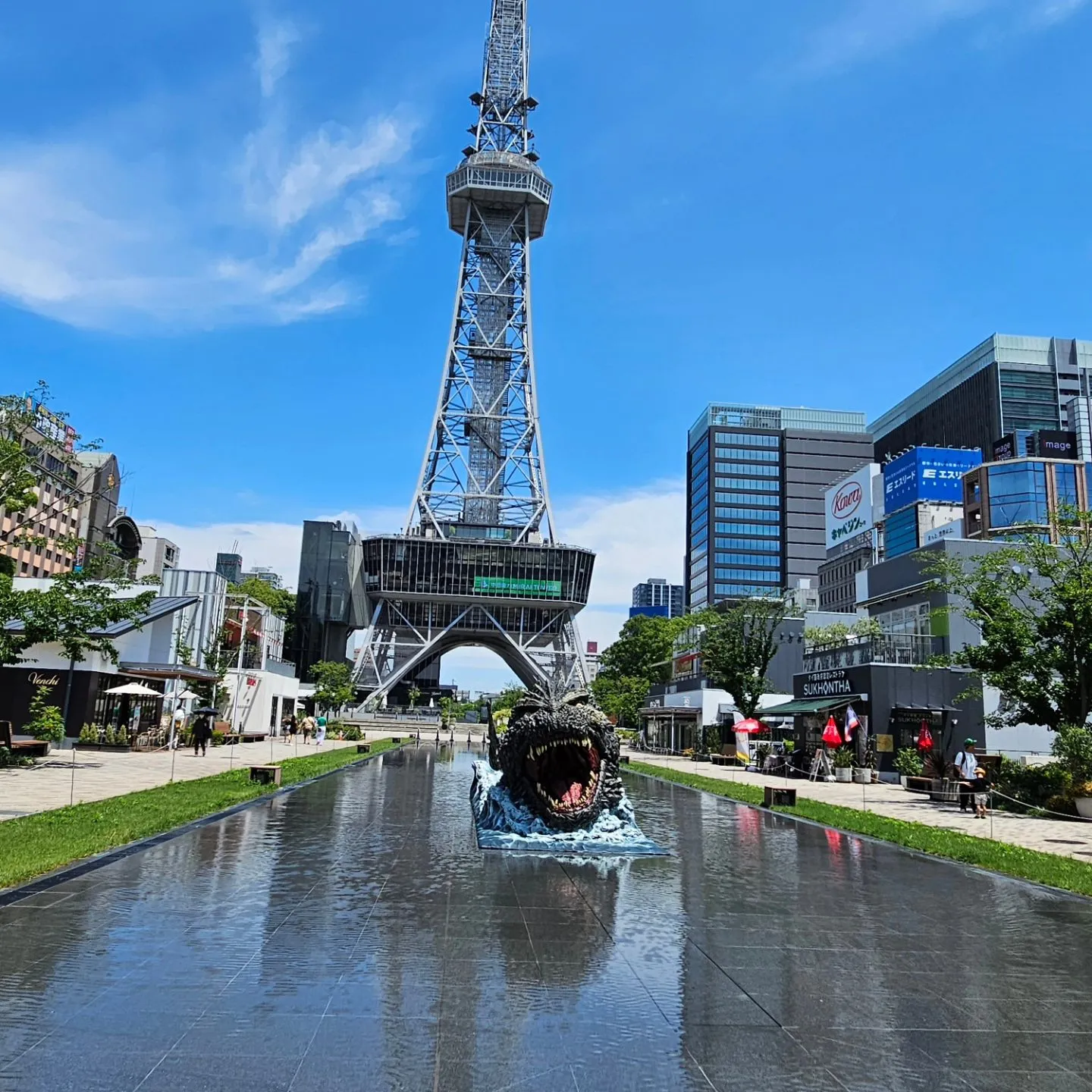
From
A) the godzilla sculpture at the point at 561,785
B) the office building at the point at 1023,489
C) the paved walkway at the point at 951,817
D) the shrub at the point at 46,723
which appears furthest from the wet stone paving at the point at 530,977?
the office building at the point at 1023,489

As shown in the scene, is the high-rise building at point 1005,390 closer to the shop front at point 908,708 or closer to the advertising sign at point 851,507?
the advertising sign at point 851,507

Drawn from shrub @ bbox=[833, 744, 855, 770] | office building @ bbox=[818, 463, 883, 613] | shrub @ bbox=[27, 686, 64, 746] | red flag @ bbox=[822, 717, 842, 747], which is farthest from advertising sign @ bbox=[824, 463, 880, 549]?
shrub @ bbox=[27, 686, 64, 746]

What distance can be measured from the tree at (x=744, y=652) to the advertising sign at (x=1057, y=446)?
72970 millimetres

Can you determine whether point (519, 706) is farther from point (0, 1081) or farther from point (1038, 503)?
point (1038, 503)

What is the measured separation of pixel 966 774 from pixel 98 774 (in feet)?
75.8

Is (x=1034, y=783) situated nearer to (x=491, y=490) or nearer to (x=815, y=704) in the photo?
(x=815, y=704)

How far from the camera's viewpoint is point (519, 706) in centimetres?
1354

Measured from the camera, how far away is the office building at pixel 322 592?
121 m

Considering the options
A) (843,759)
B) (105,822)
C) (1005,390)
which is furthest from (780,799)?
(1005,390)

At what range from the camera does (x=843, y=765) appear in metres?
31.9

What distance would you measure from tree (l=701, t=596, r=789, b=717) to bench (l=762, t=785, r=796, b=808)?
23.2 meters

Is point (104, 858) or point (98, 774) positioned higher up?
point (104, 858)

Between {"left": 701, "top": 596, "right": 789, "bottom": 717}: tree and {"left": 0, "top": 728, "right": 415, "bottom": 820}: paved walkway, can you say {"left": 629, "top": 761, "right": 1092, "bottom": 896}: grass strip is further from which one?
{"left": 701, "top": 596, "right": 789, "bottom": 717}: tree

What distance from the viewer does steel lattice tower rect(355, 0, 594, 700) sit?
118000 millimetres
